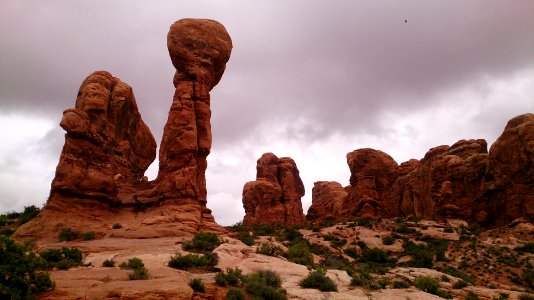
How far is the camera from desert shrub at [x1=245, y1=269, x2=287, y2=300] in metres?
17.8

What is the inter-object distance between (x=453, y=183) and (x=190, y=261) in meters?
43.7

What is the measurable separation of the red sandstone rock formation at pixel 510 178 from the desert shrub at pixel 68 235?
43096mm

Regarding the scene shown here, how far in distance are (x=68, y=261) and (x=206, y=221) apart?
568 inches

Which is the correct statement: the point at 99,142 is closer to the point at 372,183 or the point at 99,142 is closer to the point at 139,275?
the point at 139,275

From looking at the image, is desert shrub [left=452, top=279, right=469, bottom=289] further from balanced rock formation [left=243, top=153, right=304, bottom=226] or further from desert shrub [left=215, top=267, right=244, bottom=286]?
balanced rock formation [left=243, top=153, right=304, bottom=226]

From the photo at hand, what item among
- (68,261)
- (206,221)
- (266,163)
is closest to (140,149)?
(206,221)

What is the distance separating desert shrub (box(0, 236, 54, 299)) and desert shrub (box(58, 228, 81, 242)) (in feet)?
40.5

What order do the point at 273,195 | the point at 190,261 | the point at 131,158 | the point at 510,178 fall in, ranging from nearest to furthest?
the point at 190,261, the point at 131,158, the point at 510,178, the point at 273,195

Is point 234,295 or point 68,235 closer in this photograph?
point 234,295

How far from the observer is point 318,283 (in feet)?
65.5

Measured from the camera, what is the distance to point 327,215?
73.8 m

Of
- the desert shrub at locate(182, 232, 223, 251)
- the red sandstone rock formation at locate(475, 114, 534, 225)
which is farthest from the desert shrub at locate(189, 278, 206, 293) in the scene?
the red sandstone rock formation at locate(475, 114, 534, 225)

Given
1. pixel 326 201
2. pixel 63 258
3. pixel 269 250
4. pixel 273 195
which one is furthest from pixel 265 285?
pixel 326 201

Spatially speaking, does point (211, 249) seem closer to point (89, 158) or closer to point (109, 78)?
point (89, 158)
